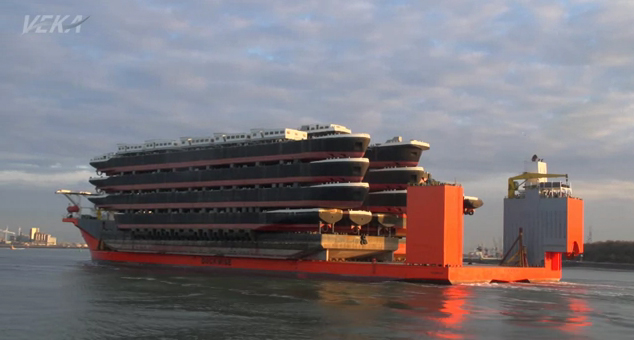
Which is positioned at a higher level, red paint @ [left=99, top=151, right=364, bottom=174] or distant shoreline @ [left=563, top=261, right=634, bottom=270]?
red paint @ [left=99, top=151, right=364, bottom=174]

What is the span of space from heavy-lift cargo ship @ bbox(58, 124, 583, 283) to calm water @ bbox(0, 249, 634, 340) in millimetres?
5584

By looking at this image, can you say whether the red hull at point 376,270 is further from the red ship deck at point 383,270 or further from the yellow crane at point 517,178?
the yellow crane at point 517,178

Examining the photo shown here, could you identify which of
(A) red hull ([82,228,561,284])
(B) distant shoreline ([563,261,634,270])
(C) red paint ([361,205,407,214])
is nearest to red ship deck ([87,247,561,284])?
(A) red hull ([82,228,561,284])

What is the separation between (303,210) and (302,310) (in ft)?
97.6

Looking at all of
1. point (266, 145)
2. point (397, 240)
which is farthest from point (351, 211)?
point (266, 145)

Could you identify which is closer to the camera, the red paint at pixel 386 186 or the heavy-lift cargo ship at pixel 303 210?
the heavy-lift cargo ship at pixel 303 210

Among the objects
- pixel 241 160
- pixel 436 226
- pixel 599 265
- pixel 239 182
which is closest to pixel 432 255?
pixel 436 226

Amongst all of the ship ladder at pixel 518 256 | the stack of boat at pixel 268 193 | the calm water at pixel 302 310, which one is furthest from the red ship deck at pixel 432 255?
the stack of boat at pixel 268 193

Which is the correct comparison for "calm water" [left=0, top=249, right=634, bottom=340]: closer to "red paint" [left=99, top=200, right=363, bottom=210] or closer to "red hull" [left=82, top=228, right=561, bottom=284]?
"red hull" [left=82, top=228, right=561, bottom=284]

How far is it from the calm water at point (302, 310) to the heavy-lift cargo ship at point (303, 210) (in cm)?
558

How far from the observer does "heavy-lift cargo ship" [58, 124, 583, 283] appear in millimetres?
64375

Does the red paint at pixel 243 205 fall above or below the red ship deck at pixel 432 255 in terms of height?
above

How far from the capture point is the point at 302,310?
4266 cm

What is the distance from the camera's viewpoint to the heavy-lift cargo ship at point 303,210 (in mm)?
64375
